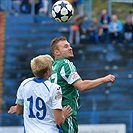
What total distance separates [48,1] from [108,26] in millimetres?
1812

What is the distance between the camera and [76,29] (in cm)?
1608

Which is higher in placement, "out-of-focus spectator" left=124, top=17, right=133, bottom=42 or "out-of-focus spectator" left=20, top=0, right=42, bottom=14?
"out-of-focus spectator" left=20, top=0, right=42, bottom=14

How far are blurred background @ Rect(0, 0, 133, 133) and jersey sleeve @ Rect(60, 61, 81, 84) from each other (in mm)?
8900

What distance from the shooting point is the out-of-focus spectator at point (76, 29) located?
1605 centimetres

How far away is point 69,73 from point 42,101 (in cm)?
76

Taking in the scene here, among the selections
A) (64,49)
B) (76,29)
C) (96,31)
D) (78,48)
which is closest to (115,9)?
(96,31)

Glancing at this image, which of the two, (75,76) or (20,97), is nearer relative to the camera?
(20,97)

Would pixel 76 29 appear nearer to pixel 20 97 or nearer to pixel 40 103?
pixel 20 97

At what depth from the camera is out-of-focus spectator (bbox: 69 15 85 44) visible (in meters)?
16.0

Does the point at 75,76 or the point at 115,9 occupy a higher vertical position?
the point at 115,9

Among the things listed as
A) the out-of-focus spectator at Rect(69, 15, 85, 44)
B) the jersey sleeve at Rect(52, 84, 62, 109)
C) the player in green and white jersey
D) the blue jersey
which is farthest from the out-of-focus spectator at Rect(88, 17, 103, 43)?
the jersey sleeve at Rect(52, 84, 62, 109)

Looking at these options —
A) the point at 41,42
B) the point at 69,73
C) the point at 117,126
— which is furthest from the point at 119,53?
the point at 69,73

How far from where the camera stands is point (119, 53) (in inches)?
663

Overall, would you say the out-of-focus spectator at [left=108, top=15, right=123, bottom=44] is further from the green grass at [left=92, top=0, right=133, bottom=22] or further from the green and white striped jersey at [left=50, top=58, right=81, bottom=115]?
the green and white striped jersey at [left=50, top=58, right=81, bottom=115]
